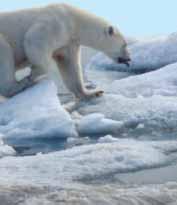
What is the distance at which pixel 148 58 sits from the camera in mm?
12891

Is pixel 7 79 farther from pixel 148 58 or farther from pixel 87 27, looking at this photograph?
pixel 148 58

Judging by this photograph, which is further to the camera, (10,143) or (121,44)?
(121,44)

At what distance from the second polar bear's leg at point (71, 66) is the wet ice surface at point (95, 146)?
0.62 feet

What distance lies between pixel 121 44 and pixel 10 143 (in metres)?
3.18

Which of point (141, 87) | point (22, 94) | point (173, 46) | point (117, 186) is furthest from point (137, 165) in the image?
point (173, 46)

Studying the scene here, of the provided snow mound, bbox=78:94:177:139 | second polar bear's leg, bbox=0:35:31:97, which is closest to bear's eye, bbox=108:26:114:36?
snow mound, bbox=78:94:177:139

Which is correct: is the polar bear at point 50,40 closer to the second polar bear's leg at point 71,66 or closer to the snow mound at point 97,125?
the second polar bear's leg at point 71,66

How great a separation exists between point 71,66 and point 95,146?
3459 mm

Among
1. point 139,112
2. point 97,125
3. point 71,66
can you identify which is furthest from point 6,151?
point 71,66

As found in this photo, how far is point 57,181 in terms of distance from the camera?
4.56 meters

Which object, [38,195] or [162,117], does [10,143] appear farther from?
[38,195]

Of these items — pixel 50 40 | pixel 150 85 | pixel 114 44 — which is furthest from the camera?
pixel 114 44

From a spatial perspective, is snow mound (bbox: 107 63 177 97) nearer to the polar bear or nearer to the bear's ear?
the polar bear

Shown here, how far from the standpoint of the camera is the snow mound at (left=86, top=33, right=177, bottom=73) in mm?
12766
